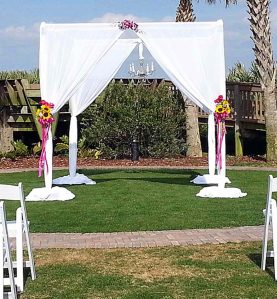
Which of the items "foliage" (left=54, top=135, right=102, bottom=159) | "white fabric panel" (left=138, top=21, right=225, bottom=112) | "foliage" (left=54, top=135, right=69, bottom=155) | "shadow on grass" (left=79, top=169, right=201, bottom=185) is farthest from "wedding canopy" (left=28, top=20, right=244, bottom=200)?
"foliage" (left=54, top=135, right=69, bottom=155)

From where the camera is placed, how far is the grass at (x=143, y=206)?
8.58 meters

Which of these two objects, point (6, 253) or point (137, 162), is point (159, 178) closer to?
point (137, 162)

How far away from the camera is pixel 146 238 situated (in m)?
7.68

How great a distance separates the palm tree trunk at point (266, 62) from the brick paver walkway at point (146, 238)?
26.7ft

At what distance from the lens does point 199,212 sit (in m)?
9.44

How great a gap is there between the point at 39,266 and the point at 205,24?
666 centimetres

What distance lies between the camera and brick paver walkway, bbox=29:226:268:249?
24.2 ft

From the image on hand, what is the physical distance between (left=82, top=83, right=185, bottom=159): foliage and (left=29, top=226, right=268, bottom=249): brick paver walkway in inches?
388

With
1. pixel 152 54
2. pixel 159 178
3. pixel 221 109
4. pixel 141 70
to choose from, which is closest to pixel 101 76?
pixel 152 54

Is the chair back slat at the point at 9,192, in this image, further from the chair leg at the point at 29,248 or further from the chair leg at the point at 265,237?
the chair leg at the point at 265,237

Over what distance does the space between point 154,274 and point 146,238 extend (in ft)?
5.31

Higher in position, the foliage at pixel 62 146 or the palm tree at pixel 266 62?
the palm tree at pixel 266 62

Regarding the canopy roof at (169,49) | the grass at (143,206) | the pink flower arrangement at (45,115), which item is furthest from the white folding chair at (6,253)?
the canopy roof at (169,49)

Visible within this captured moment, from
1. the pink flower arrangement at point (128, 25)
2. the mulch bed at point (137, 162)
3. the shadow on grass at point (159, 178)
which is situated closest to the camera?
the pink flower arrangement at point (128, 25)
